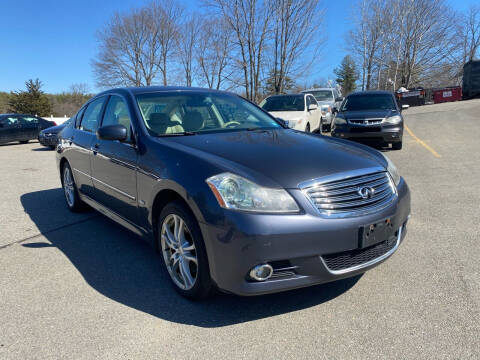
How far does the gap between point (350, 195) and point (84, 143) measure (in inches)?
131

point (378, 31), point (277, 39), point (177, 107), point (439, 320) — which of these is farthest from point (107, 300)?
point (378, 31)

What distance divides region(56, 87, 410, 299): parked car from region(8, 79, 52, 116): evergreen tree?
1675 inches

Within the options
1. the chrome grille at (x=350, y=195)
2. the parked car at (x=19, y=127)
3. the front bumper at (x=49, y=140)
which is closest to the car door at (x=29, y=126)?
the parked car at (x=19, y=127)

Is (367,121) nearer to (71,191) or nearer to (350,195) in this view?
(71,191)

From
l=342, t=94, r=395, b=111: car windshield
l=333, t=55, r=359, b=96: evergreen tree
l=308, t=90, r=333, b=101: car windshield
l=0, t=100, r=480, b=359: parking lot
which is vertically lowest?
l=0, t=100, r=480, b=359: parking lot

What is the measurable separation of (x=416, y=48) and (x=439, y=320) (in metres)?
55.5

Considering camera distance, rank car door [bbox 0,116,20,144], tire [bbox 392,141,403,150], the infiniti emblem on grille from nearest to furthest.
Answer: the infiniti emblem on grille < tire [bbox 392,141,403,150] < car door [bbox 0,116,20,144]

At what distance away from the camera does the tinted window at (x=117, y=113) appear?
3.81m

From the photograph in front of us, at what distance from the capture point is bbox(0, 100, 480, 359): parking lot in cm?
239

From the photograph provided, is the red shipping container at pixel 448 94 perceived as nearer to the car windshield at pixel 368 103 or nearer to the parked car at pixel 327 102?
the parked car at pixel 327 102

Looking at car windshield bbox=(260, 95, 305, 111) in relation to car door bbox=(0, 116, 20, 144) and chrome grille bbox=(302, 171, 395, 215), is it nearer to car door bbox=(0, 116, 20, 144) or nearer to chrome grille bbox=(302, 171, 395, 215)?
chrome grille bbox=(302, 171, 395, 215)

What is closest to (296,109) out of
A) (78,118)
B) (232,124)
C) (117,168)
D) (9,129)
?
(78,118)

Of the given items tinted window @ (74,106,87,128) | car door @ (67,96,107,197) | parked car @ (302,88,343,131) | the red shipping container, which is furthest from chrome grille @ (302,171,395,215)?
the red shipping container

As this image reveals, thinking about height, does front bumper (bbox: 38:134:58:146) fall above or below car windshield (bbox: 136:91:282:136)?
below
